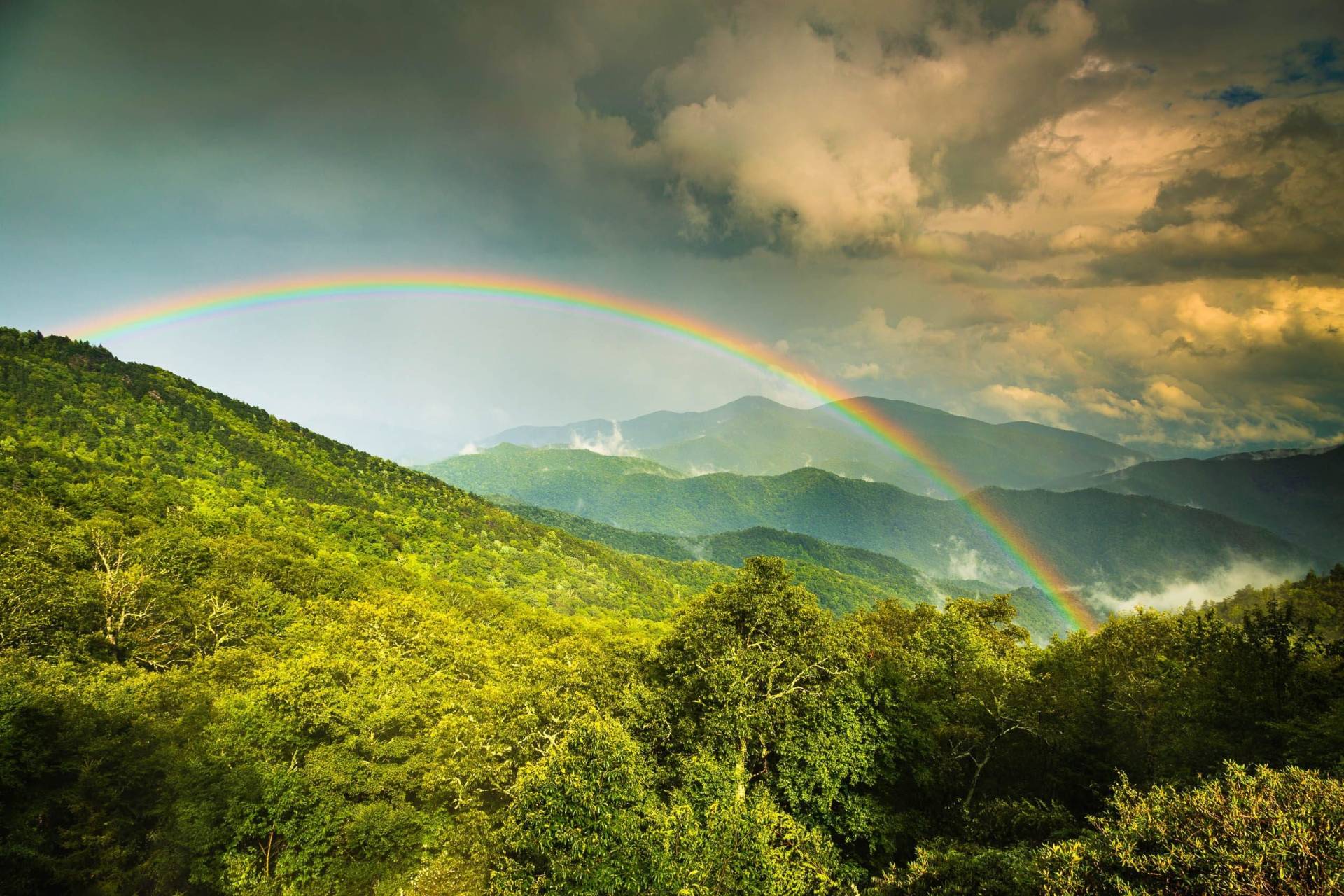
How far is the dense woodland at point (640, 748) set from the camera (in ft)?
45.5

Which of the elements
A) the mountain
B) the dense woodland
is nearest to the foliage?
the dense woodland

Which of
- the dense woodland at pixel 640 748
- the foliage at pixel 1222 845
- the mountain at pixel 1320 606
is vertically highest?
the mountain at pixel 1320 606

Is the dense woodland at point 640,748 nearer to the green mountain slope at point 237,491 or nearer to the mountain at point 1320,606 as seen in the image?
the mountain at point 1320,606

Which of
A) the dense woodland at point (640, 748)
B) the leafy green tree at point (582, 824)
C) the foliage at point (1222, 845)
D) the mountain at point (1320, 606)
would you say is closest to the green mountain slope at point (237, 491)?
the dense woodland at point (640, 748)

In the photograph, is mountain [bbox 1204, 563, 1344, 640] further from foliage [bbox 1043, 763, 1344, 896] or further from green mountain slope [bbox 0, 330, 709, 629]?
green mountain slope [bbox 0, 330, 709, 629]

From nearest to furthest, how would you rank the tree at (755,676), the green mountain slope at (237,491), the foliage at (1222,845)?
the foliage at (1222,845), the tree at (755,676), the green mountain slope at (237,491)

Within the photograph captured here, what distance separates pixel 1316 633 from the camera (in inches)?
819

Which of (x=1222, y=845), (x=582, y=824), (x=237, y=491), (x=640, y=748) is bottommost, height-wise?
(x=640, y=748)

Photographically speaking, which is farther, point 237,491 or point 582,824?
point 237,491

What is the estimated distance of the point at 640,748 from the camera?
72.1 ft

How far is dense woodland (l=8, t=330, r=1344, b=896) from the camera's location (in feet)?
45.5

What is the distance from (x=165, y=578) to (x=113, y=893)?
2881cm

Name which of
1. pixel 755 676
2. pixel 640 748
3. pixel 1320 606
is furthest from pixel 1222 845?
pixel 1320 606

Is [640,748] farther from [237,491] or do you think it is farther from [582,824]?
[237,491]
